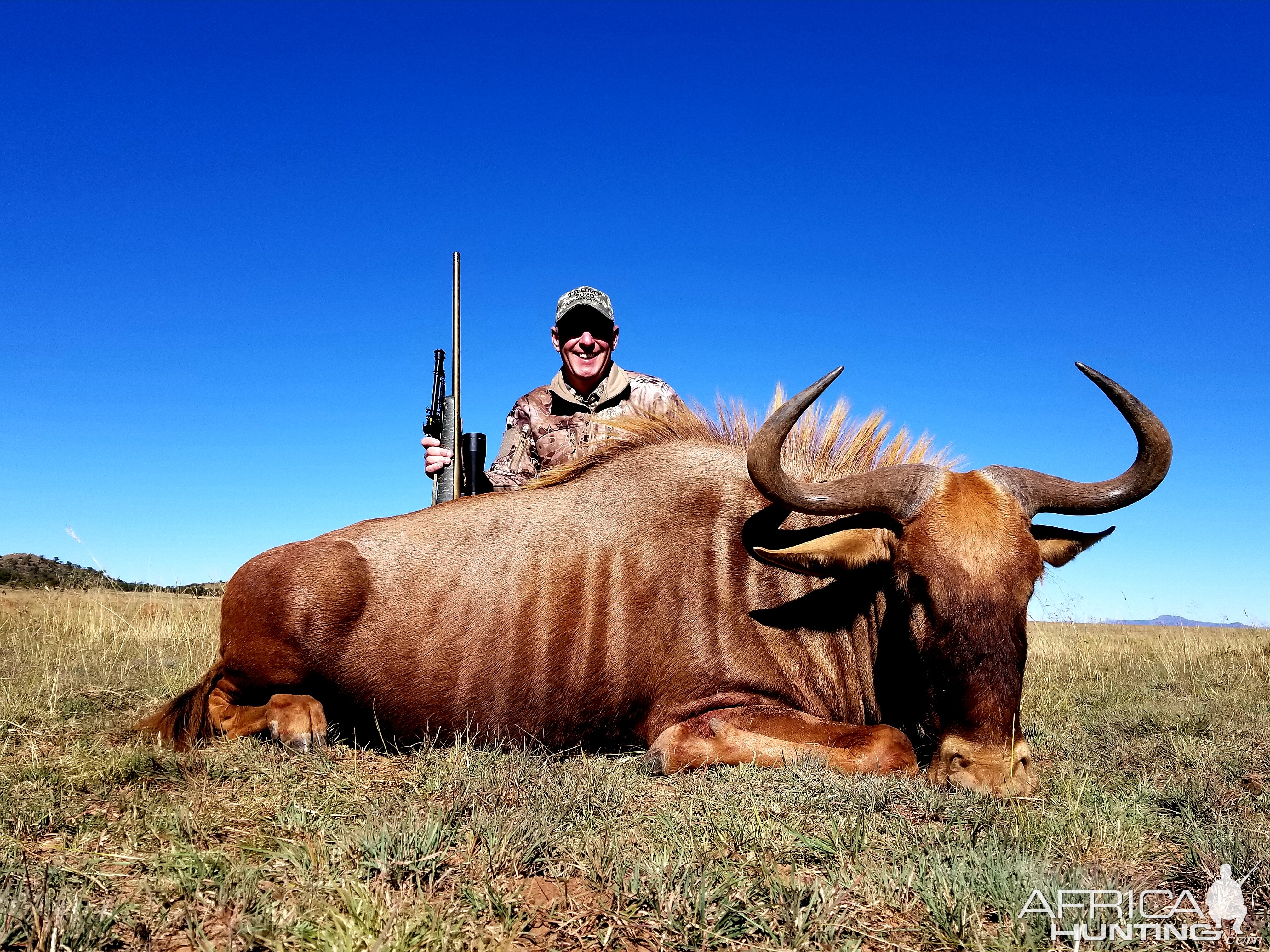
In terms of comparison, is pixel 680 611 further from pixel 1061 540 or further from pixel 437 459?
pixel 437 459

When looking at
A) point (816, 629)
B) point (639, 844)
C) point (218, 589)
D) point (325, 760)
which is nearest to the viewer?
A: point (639, 844)

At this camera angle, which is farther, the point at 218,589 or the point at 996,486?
the point at 218,589

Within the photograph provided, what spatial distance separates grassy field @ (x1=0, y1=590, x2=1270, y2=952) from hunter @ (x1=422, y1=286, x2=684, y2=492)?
10.7 feet

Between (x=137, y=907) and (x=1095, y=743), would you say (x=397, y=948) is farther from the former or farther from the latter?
(x=1095, y=743)

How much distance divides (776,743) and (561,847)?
1521 mm

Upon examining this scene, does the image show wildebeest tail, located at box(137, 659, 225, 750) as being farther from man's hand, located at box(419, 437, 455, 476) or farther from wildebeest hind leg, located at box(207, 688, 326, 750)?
man's hand, located at box(419, 437, 455, 476)

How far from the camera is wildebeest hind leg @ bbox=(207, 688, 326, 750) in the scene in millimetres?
4062

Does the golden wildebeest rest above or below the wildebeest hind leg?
above

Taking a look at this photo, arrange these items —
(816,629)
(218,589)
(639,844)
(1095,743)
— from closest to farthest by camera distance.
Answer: (639,844), (816,629), (1095,743), (218,589)

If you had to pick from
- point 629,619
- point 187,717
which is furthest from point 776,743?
point 187,717

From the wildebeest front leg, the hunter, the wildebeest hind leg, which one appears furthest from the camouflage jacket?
the wildebeest front leg

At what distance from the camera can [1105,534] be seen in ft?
14.0

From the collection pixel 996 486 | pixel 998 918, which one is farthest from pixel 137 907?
pixel 996 486

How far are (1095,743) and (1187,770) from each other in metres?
0.73
